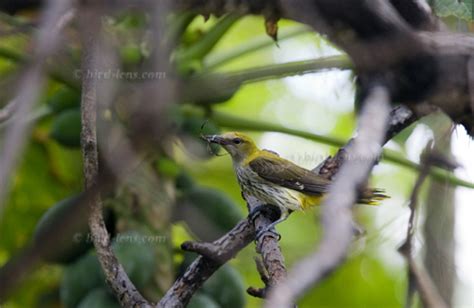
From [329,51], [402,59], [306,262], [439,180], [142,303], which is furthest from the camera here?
[329,51]

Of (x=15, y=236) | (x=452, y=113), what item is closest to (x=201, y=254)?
(x=452, y=113)

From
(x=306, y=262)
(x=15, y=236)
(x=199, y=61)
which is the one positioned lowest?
(x=15, y=236)

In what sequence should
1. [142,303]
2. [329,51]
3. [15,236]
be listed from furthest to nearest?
[15,236], [329,51], [142,303]

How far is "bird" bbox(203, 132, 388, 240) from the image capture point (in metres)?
1.79

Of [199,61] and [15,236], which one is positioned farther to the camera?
[15,236]

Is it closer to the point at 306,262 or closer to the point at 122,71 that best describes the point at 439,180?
the point at 122,71

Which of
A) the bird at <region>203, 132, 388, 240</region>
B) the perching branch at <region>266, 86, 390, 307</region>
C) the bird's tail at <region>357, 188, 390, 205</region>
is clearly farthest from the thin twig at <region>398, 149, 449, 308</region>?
the bird's tail at <region>357, 188, 390, 205</region>

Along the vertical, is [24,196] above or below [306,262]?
below

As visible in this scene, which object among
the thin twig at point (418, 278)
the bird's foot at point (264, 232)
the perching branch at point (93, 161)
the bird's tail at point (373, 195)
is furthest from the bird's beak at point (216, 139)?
the thin twig at point (418, 278)

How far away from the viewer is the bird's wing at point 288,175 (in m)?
1.74

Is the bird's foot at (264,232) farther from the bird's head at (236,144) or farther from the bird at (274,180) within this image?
the bird's head at (236,144)

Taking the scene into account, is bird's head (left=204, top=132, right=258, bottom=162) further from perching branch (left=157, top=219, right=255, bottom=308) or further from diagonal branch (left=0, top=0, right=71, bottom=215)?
diagonal branch (left=0, top=0, right=71, bottom=215)

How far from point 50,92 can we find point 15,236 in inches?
15.7

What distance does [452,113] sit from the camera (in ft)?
3.86
